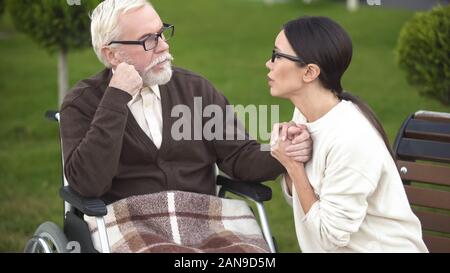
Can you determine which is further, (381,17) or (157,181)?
(381,17)

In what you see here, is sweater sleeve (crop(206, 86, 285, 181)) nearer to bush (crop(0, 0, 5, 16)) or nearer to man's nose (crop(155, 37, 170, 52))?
man's nose (crop(155, 37, 170, 52))

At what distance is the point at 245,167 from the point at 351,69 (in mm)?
8822

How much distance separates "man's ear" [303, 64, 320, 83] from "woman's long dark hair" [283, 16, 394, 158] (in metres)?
0.01

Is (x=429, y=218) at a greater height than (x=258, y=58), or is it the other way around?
(x=429, y=218)

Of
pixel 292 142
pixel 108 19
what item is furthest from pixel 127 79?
pixel 292 142

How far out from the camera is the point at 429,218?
3.95 metres

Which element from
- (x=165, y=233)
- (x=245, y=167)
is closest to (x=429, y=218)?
(x=245, y=167)

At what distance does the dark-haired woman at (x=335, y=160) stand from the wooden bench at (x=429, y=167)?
0.68m

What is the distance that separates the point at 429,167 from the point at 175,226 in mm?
1238

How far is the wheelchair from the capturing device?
132 inches

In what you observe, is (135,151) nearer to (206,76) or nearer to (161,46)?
(161,46)

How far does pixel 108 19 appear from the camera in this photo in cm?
363
